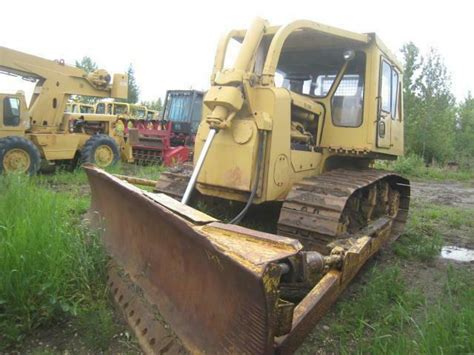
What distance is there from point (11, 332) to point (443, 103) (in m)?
25.7

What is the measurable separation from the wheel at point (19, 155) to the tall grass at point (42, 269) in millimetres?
5300

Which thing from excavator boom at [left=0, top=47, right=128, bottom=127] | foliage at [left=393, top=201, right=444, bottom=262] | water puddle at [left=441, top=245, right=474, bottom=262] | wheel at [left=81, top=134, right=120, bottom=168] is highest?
excavator boom at [left=0, top=47, right=128, bottom=127]

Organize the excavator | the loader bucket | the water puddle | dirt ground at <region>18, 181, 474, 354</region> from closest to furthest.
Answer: the loader bucket < dirt ground at <region>18, 181, 474, 354</region> < the water puddle < the excavator

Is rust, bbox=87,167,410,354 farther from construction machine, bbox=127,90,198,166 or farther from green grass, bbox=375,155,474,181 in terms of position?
A: green grass, bbox=375,155,474,181

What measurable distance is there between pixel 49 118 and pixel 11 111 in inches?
35.3

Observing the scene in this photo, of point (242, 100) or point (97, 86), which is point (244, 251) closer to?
point (242, 100)

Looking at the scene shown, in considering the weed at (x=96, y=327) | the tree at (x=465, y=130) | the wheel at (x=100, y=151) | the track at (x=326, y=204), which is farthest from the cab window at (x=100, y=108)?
the tree at (x=465, y=130)

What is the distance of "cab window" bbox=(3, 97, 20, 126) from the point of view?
8734mm

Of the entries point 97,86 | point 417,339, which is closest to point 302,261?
point 417,339

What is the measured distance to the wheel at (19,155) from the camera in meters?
8.29

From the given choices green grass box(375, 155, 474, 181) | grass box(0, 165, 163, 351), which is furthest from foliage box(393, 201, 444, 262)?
green grass box(375, 155, 474, 181)

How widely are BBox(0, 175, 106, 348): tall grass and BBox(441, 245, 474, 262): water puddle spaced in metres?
3.87

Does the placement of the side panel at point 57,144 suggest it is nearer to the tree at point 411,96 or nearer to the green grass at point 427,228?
the green grass at point 427,228

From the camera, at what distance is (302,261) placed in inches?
79.2
